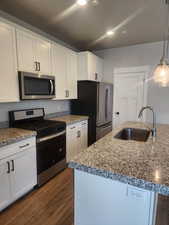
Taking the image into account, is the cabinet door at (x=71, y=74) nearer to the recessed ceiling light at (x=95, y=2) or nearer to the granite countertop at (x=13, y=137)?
the recessed ceiling light at (x=95, y=2)

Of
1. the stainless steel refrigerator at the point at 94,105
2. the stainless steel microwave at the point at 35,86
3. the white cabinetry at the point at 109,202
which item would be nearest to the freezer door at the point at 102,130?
the stainless steel refrigerator at the point at 94,105

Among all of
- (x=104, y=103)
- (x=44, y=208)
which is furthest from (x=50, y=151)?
(x=104, y=103)

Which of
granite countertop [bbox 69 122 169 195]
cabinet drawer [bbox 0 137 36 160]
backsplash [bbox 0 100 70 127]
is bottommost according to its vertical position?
cabinet drawer [bbox 0 137 36 160]

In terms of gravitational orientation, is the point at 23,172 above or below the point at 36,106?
below

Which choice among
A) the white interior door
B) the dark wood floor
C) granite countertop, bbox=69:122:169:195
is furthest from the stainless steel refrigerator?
granite countertop, bbox=69:122:169:195

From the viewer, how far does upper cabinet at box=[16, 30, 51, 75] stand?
7.07 ft

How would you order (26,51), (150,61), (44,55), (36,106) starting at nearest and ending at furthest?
(26,51) → (44,55) → (36,106) → (150,61)

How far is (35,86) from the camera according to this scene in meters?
2.44

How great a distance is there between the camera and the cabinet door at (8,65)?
75.6 inches

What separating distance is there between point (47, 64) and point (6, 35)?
0.81 meters

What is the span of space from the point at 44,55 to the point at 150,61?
2.56 meters

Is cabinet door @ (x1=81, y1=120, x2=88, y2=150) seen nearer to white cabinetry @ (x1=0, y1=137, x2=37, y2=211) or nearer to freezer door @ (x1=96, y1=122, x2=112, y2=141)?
freezer door @ (x1=96, y1=122, x2=112, y2=141)

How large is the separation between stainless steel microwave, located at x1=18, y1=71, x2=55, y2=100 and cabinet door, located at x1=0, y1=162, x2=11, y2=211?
3.28 feet

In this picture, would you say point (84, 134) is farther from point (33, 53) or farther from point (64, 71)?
point (33, 53)
